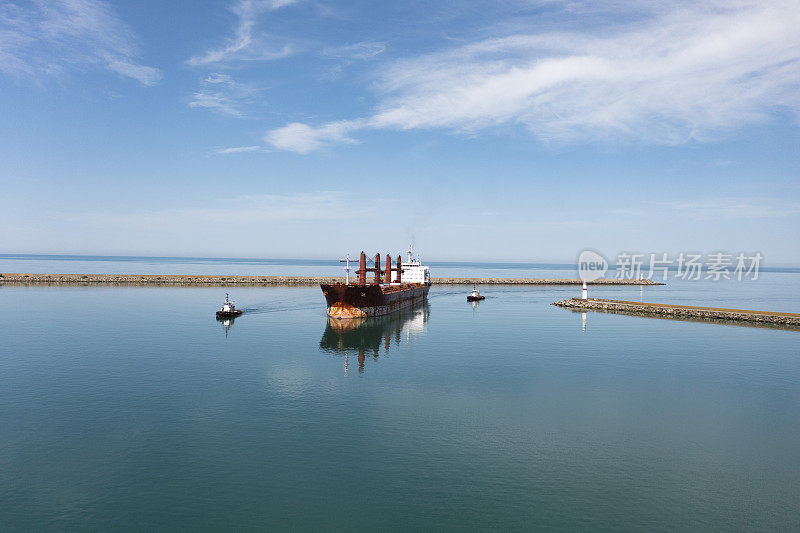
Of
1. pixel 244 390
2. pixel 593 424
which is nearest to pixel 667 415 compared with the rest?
pixel 593 424

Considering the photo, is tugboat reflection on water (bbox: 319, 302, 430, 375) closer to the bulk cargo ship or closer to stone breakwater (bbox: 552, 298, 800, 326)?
the bulk cargo ship

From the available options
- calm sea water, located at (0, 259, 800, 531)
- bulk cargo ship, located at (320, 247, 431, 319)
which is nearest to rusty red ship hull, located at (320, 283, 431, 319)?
bulk cargo ship, located at (320, 247, 431, 319)

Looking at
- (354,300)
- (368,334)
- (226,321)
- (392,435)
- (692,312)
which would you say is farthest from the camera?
(692,312)

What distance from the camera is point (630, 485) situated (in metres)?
19.1

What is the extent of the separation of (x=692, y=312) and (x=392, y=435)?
74648mm

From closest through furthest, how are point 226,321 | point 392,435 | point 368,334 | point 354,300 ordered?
point 392,435, point 368,334, point 226,321, point 354,300

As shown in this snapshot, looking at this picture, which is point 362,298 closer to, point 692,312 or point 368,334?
point 368,334

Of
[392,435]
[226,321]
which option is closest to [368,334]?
[226,321]

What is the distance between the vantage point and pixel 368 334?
59.2 meters

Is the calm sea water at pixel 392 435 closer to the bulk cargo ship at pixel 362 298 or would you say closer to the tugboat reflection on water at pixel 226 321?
the tugboat reflection on water at pixel 226 321

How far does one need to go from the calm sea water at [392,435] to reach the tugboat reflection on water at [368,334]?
75 centimetres

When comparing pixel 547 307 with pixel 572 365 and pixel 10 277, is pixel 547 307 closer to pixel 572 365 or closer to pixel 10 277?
pixel 572 365

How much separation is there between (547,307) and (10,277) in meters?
145

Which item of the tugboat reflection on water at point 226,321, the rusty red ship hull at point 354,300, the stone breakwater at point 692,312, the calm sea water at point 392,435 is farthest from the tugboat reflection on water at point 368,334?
the stone breakwater at point 692,312
